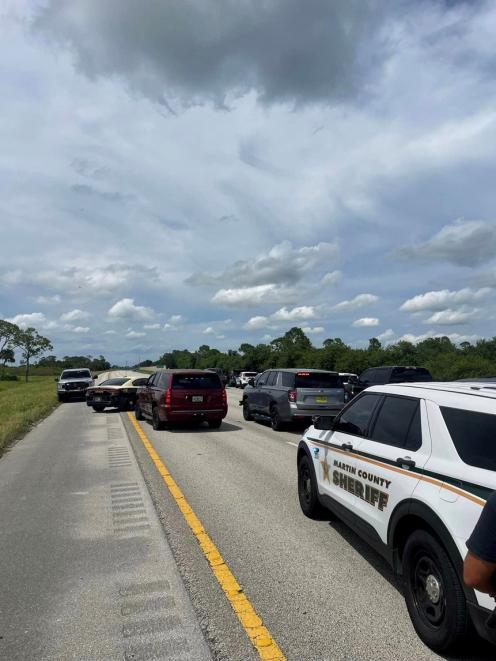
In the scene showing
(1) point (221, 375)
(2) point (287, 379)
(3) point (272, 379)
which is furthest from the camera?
(1) point (221, 375)

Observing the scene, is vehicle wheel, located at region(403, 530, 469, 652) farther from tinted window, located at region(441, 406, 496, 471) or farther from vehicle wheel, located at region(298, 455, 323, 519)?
vehicle wheel, located at region(298, 455, 323, 519)

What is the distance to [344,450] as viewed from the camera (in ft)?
16.9

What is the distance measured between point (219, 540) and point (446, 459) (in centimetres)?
291

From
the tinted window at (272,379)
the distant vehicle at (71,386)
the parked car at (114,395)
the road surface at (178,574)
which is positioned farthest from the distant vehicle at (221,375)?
the road surface at (178,574)

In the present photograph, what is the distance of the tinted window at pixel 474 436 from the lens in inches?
127

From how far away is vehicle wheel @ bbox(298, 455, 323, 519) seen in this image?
20.0 feet

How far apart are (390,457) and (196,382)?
11549 millimetres

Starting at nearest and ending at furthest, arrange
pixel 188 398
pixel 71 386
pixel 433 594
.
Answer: pixel 433 594
pixel 188 398
pixel 71 386

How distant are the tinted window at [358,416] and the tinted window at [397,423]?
0.76 feet

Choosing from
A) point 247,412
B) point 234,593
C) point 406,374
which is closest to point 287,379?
point 247,412

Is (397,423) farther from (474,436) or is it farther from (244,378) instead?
(244,378)

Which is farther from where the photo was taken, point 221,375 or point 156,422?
point 221,375

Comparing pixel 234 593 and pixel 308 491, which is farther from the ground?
pixel 308 491

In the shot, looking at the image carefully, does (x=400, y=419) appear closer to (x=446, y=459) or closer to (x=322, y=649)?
(x=446, y=459)
